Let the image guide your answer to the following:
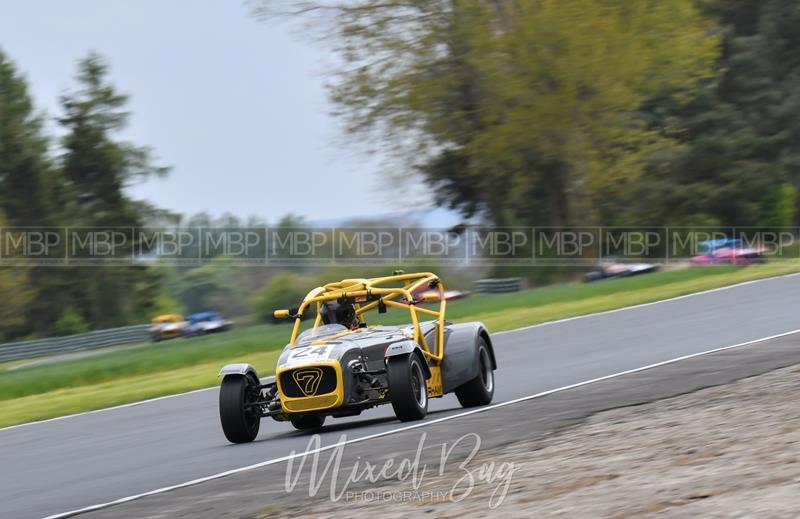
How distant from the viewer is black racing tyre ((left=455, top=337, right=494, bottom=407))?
1282cm

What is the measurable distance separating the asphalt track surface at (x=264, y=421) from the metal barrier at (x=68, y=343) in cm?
2576

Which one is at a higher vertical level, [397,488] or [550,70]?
[550,70]

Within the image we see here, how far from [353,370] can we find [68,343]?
1384 inches

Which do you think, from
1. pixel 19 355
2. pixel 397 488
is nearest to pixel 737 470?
pixel 397 488

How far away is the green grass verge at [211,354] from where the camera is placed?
19.3m

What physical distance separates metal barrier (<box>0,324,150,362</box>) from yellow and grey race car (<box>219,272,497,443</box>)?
3266 cm

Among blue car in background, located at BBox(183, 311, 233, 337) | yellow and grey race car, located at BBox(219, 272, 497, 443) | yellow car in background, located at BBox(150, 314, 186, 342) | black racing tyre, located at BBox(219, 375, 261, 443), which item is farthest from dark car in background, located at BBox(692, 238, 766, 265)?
black racing tyre, located at BBox(219, 375, 261, 443)

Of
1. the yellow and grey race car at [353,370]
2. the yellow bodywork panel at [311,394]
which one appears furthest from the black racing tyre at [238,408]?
the yellow bodywork panel at [311,394]

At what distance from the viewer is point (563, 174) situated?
40.1 m

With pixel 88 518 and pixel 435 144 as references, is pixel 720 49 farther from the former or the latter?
A: pixel 88 518

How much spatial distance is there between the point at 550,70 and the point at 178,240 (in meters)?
41.5

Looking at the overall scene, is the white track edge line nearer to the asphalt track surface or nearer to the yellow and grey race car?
the asphalt track surface

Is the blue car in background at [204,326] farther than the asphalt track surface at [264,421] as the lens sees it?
Yes

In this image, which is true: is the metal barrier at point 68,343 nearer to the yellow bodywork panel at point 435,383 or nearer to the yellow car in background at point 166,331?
the yellow car in background at point 166,331
